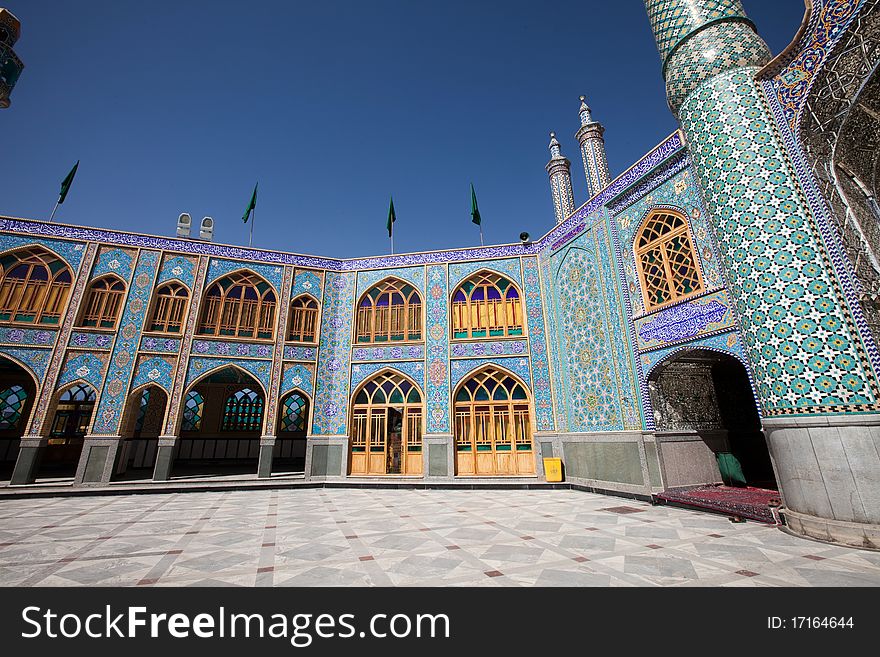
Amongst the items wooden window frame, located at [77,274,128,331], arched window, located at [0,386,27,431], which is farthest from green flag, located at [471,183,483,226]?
arched window, located at [0,386,27,431]

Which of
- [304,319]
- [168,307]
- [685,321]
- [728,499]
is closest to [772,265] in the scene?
[685,321]

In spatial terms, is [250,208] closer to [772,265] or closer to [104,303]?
[104,303]

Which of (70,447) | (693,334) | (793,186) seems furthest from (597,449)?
(70,447)

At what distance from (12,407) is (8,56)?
475 inches

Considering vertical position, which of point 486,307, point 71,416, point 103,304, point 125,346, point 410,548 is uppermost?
point 486,307

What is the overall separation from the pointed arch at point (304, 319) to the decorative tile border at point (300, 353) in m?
0.24

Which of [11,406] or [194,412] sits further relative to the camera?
[194,412]

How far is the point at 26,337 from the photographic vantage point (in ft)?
33.0

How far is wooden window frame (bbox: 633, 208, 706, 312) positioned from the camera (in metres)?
7.16

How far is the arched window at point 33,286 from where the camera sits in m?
10.2

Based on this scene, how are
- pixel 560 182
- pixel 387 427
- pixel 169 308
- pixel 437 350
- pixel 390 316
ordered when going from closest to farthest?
pixel 169 308, pixel 387 427, pixel 437 350, pixel 390 316, pixel 560 182

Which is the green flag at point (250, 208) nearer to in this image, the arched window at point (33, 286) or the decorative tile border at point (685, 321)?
the arched window at point (33, 286)

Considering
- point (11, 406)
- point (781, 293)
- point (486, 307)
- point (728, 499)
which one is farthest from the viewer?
point (11, 406)

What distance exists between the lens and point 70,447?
46.7ft
